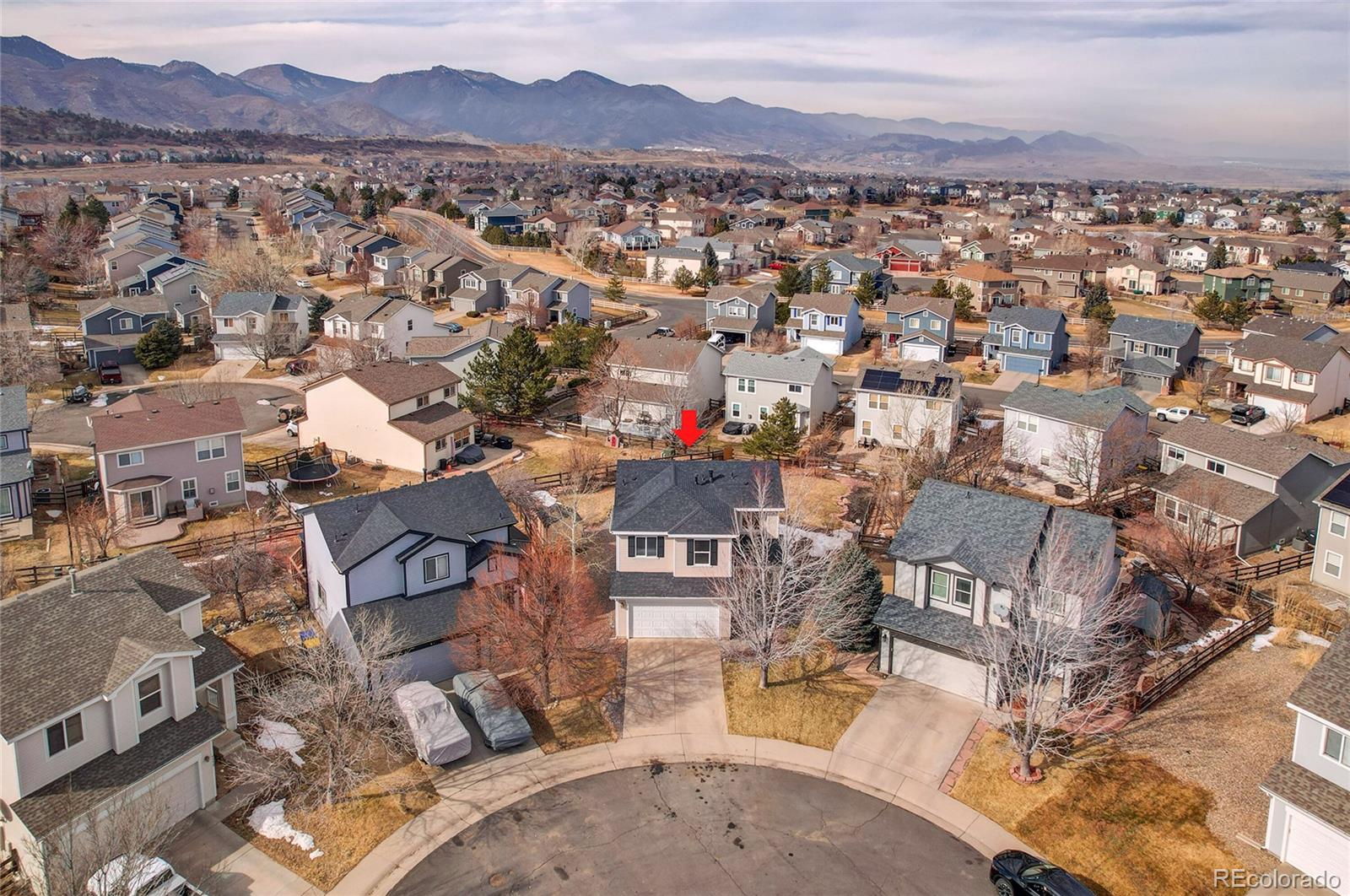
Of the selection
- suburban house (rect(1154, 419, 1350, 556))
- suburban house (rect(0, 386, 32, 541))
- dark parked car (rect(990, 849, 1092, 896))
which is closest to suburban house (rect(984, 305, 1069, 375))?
suburban house (rect(1154, 419, 1350, 556))

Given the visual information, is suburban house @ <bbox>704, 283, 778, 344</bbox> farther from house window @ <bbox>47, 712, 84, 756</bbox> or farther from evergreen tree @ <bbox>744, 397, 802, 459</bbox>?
house window @ <bbox>47, 712, 84, 756</bbox>

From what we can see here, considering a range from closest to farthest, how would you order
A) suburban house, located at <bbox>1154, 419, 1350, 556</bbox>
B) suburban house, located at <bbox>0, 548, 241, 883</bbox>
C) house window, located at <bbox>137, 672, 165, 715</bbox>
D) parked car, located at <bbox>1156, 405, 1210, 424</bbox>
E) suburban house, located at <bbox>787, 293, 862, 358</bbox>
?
suburban house, located at <bbox>0, 548, 241, 883</bbox>, house window, located at <bbox>137, 672, 165, 715</bbox>, suburban house, located at <bbox>1154, 419, 1350, 556</bbox>, parked car, located at <bbox>1156, 405, 1210, 424</bbox>, suburban house, located at <bbox>787, 293, 862, 358</bbox>

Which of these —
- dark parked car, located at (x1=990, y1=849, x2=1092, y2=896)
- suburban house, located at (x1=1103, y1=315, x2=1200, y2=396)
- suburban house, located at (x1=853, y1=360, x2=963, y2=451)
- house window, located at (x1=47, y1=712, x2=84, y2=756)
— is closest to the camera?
dark parked car, located at (x1=990, y1=849, x2=1092, y2=896)

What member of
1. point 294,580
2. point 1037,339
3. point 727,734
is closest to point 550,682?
point 727,734

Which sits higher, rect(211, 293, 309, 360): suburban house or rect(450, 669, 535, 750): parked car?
rect(211, 293, 309, 360): suburban house

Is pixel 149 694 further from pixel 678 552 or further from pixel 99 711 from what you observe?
pixel 678 552

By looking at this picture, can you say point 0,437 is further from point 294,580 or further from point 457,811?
point 457,811

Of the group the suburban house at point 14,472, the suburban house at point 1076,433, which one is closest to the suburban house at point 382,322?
the suburban house at point 14,472
